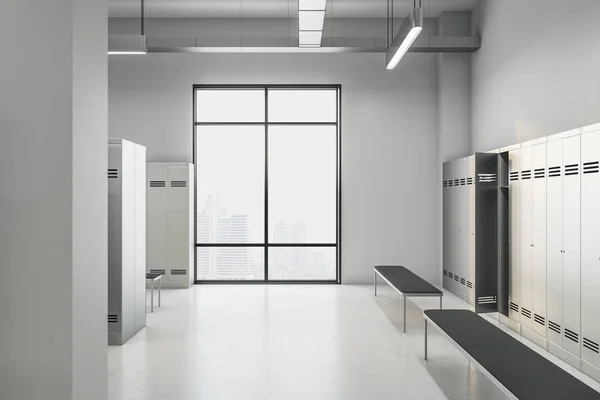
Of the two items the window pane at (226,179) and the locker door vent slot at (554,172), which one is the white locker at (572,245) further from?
the window pane at (226,179)

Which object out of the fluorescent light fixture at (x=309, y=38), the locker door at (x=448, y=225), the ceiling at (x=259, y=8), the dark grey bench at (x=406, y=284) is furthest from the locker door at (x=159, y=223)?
the locker door at (x=448, y=225)

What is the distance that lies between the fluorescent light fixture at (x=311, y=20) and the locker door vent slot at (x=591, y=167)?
348 cm

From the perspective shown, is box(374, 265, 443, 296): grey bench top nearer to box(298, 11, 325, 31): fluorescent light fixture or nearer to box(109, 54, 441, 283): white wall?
box(109, 54, 441, 283): white wall

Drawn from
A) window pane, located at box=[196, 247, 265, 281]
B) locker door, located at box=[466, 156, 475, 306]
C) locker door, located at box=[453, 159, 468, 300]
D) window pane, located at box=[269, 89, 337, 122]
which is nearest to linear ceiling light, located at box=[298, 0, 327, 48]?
window pane, located at box=[269, 89, 337, 122]

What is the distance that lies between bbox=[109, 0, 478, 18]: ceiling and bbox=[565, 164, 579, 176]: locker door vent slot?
481 centimetres

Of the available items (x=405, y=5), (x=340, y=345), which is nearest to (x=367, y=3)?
(x=405, y=5)

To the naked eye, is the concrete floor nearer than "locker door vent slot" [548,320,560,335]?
Yes

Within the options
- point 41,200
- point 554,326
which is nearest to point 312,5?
point 41,200

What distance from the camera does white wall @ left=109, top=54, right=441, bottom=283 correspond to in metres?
9.53

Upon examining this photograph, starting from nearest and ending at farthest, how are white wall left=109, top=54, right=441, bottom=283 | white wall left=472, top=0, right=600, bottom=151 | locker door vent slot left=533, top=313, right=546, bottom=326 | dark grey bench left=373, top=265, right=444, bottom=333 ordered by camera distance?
white wall left=472, top=0, right=600, bottom=151, locker door vent slot left=533, top=313, right=546, bottom=326, dark grey bench left=373, top=265, right=444, bottom=333, white wall left=109, top=54, right=441, bottom=283

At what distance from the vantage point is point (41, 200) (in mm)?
2562

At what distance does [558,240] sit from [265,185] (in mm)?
5658

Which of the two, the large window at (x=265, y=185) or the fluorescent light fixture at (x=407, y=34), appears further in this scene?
the large window at (x=265, y=185)

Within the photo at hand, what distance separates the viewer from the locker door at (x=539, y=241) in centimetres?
552
